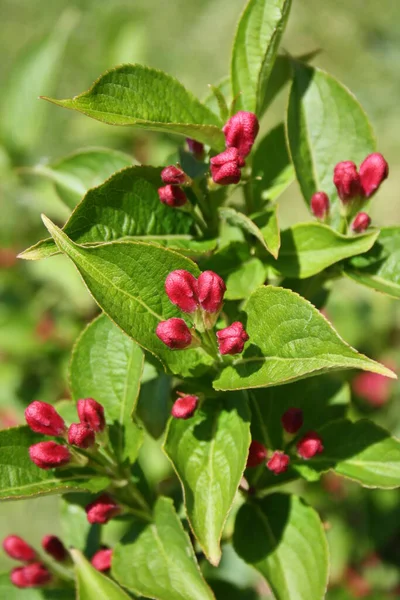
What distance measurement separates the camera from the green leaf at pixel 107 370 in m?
1.43

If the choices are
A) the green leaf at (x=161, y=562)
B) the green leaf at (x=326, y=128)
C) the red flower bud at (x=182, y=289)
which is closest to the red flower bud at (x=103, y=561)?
the green leaf at (x=161, y=562)

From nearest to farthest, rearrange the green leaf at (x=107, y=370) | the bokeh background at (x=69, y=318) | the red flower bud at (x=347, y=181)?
the red flower bud at (x=347, y=181)
the green leaf at (x=107, y=370)
the bokeh background at (x=69, y=318)

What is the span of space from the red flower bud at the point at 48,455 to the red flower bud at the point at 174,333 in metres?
0.33

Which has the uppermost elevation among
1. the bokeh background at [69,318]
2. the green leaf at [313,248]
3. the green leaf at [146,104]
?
the green leaf at [146,104]

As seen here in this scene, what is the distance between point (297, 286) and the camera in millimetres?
1464

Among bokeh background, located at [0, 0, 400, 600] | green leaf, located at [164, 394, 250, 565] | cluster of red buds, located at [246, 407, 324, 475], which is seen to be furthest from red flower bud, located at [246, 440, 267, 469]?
bokeh background, located at [0, 0, 400, 600]

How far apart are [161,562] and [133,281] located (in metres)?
0.58

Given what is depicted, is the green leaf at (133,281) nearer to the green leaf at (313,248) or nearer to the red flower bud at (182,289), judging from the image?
the red flower bud at (182,289)

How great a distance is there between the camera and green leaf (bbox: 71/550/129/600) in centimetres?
124

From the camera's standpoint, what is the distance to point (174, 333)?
1.12 meters

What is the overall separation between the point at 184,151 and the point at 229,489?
67 centimetres

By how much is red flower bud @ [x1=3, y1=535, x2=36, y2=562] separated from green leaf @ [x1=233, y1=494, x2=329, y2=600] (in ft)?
1.71

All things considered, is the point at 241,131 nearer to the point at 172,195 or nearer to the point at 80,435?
the point at 172,195

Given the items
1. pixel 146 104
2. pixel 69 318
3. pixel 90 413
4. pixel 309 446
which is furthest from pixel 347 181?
pixel 69 318
